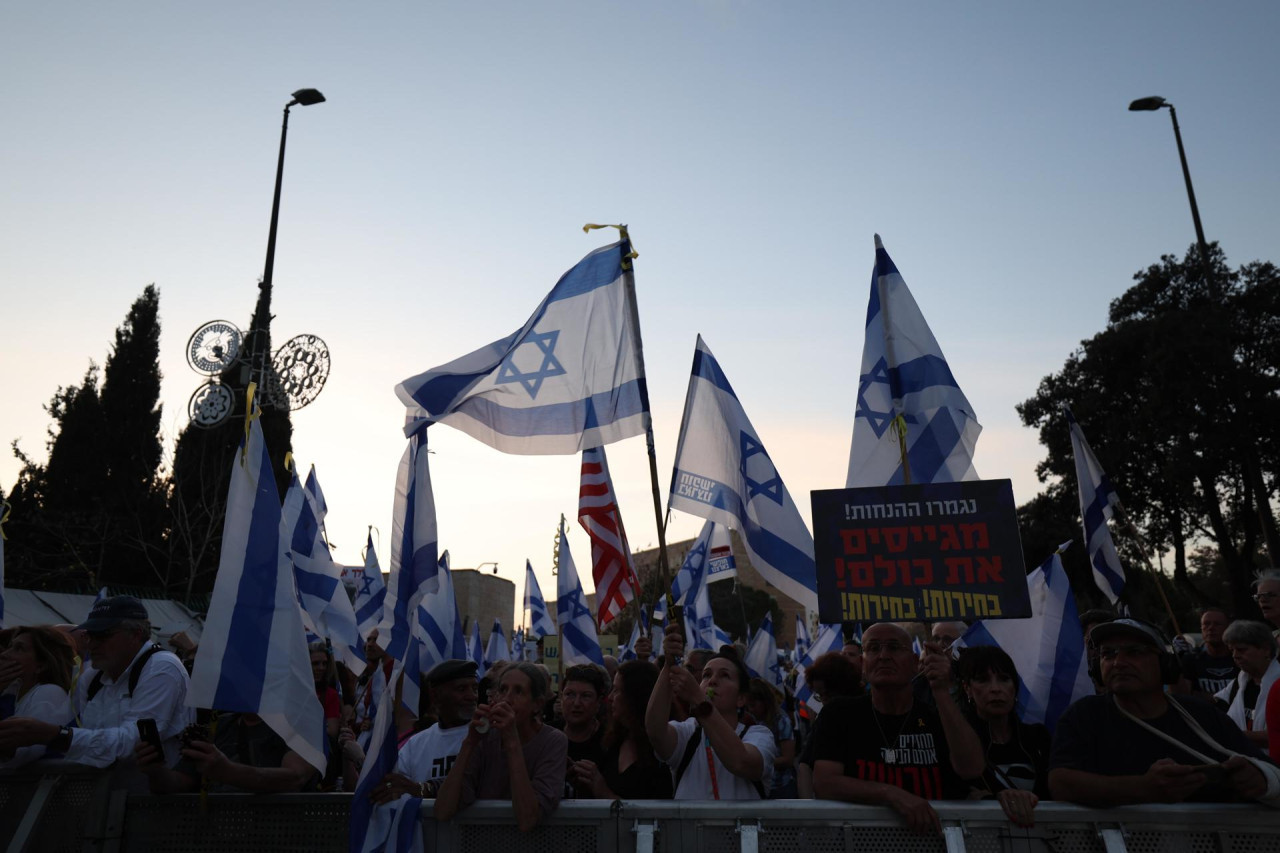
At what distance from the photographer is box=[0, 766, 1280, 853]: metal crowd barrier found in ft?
10.9

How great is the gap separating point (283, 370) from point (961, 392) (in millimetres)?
16629

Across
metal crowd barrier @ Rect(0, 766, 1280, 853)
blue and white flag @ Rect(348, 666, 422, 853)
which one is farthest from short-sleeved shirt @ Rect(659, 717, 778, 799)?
blue and white flag @ Rect(348, 666, 422, 853)

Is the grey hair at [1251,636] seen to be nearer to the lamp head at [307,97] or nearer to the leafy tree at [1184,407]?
the lamp head at [307,97]

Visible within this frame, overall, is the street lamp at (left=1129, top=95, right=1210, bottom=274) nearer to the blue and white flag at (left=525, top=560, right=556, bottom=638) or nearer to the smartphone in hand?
the blue and white flag at (left=525, top=560, right=556, bottom=638)

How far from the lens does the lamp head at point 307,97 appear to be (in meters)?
19.9

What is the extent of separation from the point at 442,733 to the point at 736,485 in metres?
3.05

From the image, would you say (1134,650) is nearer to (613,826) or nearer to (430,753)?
(613,826)

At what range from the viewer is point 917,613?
4688 millimetres

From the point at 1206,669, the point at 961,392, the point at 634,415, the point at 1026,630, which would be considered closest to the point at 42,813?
the point at 634,415

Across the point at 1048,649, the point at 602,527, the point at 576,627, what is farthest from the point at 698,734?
the point at 576,627

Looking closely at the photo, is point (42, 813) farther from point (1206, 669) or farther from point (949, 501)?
point (1206, 669)

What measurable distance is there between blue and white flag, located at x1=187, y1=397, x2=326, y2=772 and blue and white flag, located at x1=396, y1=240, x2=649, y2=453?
144cm

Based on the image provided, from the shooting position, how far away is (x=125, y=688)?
4535mm

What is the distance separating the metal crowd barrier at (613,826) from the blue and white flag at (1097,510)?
6334mm
